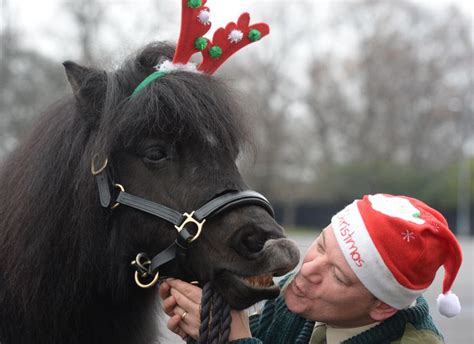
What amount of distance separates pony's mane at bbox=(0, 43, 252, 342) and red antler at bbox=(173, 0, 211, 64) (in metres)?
0.10

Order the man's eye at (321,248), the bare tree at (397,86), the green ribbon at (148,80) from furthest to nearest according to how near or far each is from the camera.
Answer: the bare tree at (397,86)
the green ribbon at (148,80)
the man's eye at (321,248)

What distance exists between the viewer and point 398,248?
232cm

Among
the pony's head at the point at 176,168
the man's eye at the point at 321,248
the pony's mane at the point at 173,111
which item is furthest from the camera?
the pony's mane at the point at 173,111

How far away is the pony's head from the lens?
242 cm

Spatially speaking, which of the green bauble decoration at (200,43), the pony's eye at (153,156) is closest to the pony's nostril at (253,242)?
the pony's eye at (153,156)

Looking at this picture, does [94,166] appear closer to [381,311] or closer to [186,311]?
[186,311]

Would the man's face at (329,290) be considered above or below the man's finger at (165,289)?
below

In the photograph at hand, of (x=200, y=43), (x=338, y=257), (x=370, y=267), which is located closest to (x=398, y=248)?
(x=370, y=267)

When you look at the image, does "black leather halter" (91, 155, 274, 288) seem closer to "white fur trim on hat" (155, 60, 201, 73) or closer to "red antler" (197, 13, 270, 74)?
"white fur trim on hat" (155, 60, 201, 73)

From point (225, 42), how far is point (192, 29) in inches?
8.1

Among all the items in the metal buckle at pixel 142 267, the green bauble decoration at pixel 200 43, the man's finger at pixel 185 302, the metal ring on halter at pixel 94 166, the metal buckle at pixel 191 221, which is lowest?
the man's finger at pixel 185 302

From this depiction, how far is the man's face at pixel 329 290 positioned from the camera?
7.98 ft

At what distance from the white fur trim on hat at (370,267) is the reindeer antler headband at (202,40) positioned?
104 cm

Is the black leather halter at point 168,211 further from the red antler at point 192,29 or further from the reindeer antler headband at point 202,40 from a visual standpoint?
the red antler at point 192,29
